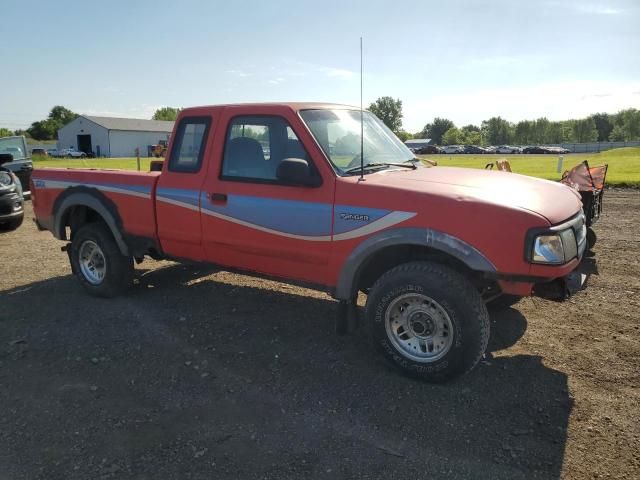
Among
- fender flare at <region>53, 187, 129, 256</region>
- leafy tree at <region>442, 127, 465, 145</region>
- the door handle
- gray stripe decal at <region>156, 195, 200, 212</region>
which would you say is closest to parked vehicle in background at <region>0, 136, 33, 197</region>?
fender flare at <region>53, 187, 129, 256</region>

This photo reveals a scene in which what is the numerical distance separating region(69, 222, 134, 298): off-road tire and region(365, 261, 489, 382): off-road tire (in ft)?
10.5

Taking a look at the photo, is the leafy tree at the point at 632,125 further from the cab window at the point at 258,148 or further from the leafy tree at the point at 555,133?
the cab window at the point at 258,148

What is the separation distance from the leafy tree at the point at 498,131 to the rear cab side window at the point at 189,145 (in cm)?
12413

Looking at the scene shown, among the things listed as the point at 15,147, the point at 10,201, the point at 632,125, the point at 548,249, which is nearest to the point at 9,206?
the point at 10,201

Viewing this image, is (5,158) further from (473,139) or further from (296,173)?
(473,139)

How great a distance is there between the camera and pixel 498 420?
10.8 ft

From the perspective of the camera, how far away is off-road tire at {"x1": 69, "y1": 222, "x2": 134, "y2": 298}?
566 cm

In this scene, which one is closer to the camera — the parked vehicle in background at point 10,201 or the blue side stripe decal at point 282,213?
the blue side stripe decal at point 282,213

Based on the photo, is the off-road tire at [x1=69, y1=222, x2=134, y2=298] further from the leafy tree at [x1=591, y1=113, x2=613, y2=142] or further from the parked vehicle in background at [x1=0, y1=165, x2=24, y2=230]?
the leafy tree at [x1=591, y1=113, x2=613, y2=142]

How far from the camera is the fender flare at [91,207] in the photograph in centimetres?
551

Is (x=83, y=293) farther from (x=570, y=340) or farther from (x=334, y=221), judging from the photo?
(x=570, y=340)

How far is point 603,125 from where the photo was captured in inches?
4658

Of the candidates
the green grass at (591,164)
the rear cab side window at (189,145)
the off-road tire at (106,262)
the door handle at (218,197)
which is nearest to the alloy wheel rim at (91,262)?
the off-road tire at (106,262)

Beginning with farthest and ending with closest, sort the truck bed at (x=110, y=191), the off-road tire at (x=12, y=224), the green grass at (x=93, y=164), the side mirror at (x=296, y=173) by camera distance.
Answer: the green grass at (x=93, y=164) → the off-road tire at (x=12, y=224) → the truck bed at (x=110, y=191) → the side mirror at (x=296, y=173)
